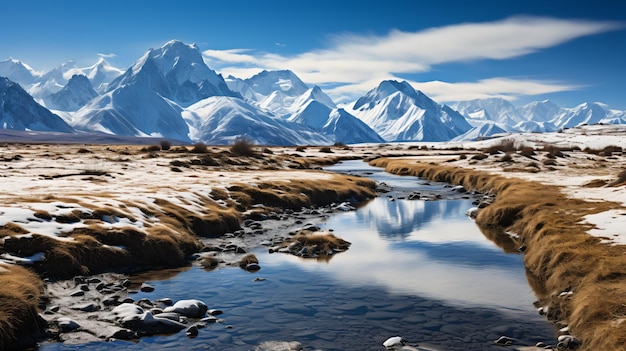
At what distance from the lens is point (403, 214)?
49.6 m

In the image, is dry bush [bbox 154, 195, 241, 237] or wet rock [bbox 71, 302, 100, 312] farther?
dry bush [bbox 154, 195, 241, 237]

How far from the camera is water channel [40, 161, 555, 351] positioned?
59.8 ft

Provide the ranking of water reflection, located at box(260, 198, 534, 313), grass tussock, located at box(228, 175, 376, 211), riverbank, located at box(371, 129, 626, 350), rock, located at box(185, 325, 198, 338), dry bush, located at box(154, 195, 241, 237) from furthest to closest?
1. grass tussock, located at box(228, 175, 376, 211)
2. dry bush, located at box(154, 195, 241, 237)
3. water reflection, located at box(260, 198, 534, 313)
4. rock, located at box(185, 325, 198, 338)
5. riverbank, located at box(371, 129, 626, 350)

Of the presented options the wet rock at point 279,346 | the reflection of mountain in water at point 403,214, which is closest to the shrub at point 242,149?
the reflection of mountain in water at point 403,214

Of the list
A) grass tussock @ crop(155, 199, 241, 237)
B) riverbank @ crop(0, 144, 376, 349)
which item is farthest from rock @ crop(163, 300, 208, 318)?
grass tussock @ crop(155, 199, 241, 237)

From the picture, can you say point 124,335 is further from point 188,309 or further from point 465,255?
point 465,255

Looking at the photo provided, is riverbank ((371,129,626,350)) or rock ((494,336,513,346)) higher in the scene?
riverbank ((371,129,626,350))

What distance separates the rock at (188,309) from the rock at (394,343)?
7.65 metres

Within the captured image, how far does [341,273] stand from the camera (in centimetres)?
2747

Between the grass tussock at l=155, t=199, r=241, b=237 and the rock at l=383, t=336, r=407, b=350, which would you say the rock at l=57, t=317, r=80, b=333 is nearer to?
the rock at l=383, t=336, r=407, b=350

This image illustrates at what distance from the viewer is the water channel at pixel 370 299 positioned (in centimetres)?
1822

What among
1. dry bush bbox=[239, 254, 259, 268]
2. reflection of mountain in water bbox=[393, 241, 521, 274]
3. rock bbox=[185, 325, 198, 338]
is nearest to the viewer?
rock bbox=[185, 325, 198, 338]

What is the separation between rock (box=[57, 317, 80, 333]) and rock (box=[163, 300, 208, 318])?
3.29 m

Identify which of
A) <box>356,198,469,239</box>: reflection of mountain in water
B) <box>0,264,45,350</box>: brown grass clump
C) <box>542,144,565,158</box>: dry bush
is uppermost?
<box>542,144,565,158</box>: dry bush
